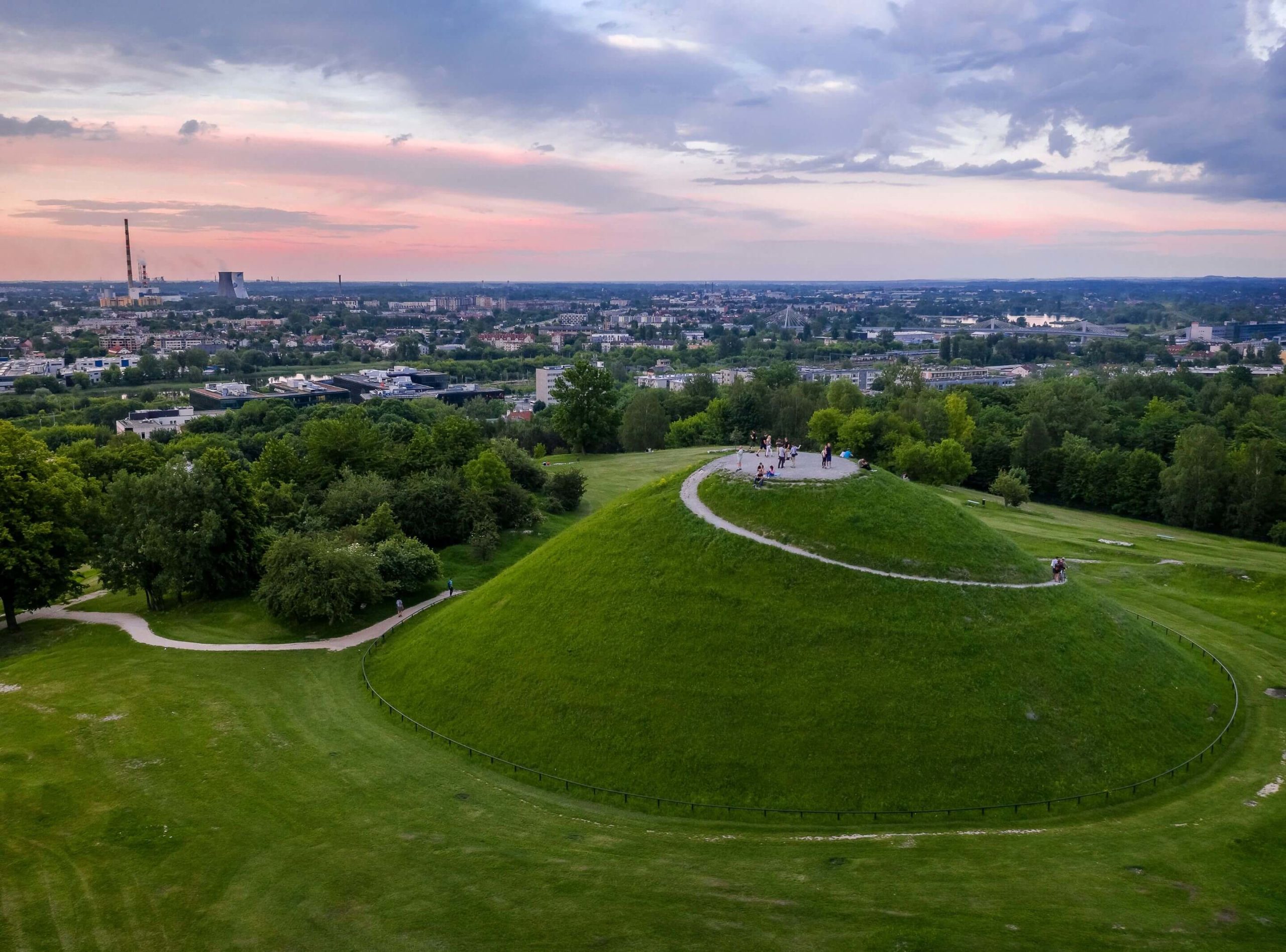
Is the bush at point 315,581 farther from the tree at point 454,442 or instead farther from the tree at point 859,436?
the tree at point 859,436

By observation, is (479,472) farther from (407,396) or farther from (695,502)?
(407,396)

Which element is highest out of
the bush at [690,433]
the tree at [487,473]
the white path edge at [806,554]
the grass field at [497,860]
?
the white path edge at [806,554]

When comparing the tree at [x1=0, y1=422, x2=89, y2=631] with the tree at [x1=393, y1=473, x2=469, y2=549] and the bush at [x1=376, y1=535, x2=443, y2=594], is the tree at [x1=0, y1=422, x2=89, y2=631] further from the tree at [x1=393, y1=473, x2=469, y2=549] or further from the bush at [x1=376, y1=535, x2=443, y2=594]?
the tree at [x1=393, y1=473, x2=469, y2=549]

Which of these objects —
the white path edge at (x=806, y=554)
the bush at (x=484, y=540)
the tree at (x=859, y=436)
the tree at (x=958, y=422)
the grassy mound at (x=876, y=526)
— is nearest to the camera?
the white path edge at (x=806, y=554)

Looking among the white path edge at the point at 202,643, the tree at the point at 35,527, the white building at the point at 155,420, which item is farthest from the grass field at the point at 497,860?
the white building at the point at 155,420

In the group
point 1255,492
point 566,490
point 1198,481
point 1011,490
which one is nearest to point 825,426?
point 1011,490

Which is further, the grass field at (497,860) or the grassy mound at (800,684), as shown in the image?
the grassy mound at (800,684)

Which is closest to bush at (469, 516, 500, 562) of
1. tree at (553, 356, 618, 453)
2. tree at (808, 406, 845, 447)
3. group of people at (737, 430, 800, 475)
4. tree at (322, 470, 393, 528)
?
tree at (322, 470, 393, 528)
